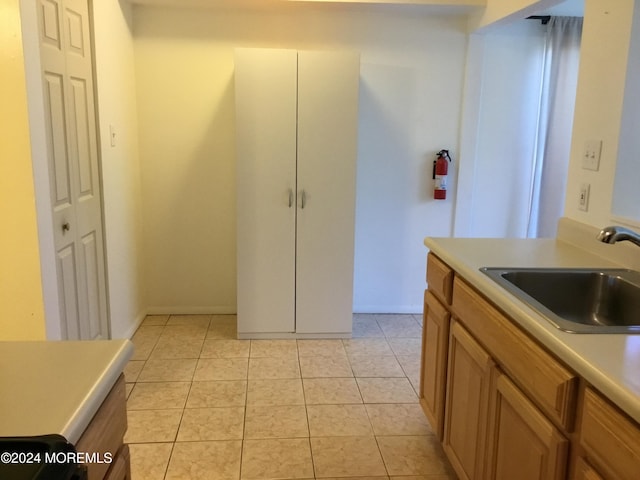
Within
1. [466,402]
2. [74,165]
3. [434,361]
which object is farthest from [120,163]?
[466,402]

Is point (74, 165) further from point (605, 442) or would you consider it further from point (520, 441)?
point (605, 442)

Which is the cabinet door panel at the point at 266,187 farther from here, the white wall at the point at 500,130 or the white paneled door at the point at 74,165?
the white wall at the point at 500,130

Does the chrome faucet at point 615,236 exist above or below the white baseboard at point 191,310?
above

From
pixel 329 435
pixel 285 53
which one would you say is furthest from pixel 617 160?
pixel 285 53

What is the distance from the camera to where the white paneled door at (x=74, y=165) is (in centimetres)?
256

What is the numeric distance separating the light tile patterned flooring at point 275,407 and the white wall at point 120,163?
12.8 inches

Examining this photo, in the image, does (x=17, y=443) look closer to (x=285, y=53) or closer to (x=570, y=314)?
(x=570, y=314)

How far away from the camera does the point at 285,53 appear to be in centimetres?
338

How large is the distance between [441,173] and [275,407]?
2043 millimetres

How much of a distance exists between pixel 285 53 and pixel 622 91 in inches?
76.2

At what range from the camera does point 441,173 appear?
3.96 metres

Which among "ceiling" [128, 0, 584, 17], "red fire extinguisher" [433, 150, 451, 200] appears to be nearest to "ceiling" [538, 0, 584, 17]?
"ceiling" [128, 0, 584, 17]

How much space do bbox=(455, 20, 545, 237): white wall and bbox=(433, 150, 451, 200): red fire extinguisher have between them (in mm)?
111

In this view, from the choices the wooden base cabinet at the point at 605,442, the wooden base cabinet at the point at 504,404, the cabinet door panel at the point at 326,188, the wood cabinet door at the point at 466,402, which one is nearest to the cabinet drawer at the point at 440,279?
the wooden base cabinet at the point at 504,404
